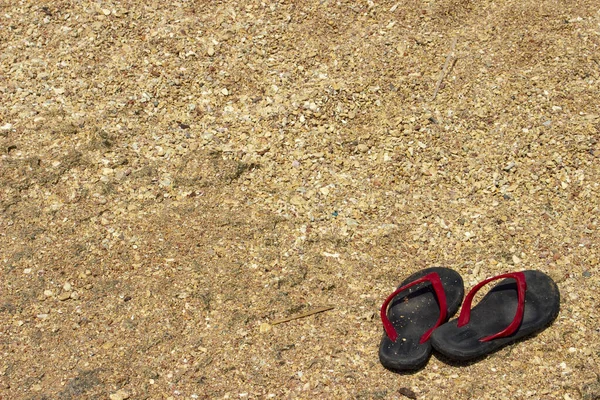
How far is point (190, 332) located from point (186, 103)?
1.18 m

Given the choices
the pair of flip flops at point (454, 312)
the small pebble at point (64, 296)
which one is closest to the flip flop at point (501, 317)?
the pair of flip flops at point (454, 312)

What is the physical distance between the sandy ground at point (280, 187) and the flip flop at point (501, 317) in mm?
61

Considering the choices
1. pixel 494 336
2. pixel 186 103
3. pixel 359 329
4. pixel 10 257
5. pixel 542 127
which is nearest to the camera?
pixel 494 336

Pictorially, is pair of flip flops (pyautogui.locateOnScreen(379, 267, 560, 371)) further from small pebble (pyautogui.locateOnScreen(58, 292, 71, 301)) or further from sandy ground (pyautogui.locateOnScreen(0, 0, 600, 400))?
small pebble (pyautogui.locateOnScreen(58, 292, 71, 301))

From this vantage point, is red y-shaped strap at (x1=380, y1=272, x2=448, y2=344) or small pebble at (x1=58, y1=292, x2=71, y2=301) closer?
red y-shaped strap at (x1=380, y1=272, x2=448, y2=344)

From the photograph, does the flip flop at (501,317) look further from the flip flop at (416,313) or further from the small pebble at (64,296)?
the small pebble at (64,296)

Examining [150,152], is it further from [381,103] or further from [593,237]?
[593,237]

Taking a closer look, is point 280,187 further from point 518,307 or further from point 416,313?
point 518,307

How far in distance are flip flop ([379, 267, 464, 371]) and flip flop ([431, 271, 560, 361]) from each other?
0.18ft

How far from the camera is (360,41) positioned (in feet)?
10.8

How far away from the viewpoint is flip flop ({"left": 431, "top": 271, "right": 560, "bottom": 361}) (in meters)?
2.23

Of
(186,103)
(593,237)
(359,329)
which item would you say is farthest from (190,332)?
(593,237)

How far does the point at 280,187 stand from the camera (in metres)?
2.84

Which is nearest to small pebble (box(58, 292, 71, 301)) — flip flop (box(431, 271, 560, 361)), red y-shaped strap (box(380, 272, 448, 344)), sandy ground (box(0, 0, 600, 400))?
sandy ground (box(0, 0, 600, 400))
